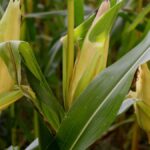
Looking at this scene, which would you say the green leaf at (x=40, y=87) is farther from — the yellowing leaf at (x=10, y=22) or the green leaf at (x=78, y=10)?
the green leaf at (x=78, y=10)

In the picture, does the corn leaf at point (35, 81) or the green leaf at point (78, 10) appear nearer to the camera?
the corn leaf at point (35, 81)

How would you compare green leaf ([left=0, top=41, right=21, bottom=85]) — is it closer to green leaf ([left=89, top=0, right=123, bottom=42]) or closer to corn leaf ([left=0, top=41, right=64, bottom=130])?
corn leaf ([left=0, top=41, right=64, bottom=130])

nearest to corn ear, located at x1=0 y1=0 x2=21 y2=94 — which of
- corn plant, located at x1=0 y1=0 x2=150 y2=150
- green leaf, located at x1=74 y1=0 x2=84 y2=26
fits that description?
corn plant, located at x1=0 y1=0 x2=150 y2=150

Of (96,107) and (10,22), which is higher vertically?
(10,22)

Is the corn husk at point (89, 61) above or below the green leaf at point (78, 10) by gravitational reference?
below

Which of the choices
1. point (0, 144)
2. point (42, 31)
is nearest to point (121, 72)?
point (0, 144)

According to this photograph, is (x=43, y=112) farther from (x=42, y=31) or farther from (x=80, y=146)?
(x=42, y=31)

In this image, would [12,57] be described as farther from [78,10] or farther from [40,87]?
[78,10]

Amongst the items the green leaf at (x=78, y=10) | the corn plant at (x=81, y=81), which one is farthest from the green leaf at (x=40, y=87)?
the green leaf at (x=78, y=10)

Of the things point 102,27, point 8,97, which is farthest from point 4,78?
point 102,27
